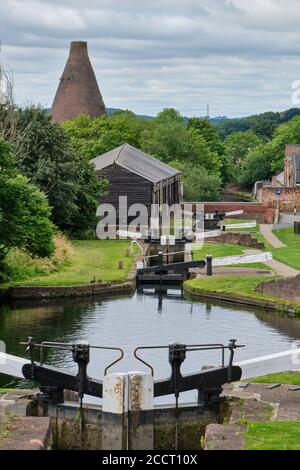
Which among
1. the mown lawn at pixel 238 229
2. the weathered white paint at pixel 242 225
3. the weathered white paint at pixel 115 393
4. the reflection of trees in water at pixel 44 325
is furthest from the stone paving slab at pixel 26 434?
the weathered white paint at pixel 242 225

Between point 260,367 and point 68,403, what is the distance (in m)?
4.17

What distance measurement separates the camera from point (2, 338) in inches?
1210

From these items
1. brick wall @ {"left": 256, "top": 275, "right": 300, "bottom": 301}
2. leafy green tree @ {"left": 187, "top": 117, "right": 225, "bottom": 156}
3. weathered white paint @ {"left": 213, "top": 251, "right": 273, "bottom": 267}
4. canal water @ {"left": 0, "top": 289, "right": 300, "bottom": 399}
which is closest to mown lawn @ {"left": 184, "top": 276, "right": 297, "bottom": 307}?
brick wall @ {"left": 256, "top": 275, "right": 300, "bottom": 301}

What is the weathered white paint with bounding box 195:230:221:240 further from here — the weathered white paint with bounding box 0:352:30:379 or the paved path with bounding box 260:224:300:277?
the weathered white paint with bounding box 0:352:30:379

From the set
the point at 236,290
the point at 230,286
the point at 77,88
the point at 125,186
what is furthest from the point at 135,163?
the point at 77,88

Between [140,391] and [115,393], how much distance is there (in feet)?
1.63

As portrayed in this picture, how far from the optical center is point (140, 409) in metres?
19.2

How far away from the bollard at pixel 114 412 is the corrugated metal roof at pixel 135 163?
151 feet

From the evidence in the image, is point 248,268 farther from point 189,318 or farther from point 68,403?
point 68,403

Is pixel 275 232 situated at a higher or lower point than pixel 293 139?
lower

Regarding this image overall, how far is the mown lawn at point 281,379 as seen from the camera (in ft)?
71.8

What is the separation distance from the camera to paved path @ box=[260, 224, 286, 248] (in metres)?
54.2

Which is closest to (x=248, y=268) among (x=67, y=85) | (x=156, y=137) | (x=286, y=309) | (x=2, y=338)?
(x=286, y=309)

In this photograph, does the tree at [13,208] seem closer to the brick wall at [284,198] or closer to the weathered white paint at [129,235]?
the weathered white paint at [129,235]
